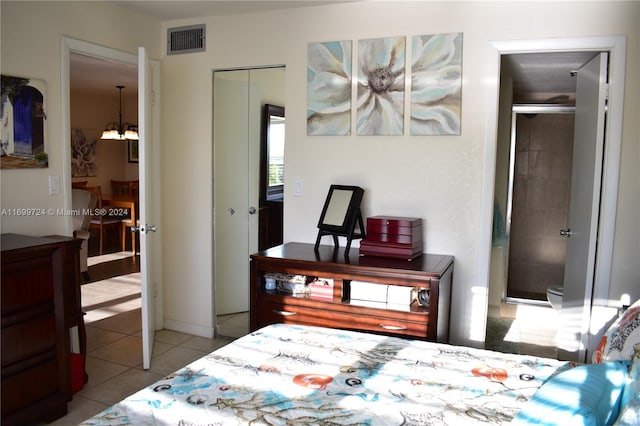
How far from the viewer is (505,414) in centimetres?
151

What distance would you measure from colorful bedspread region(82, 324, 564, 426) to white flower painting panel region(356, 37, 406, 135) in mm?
1631

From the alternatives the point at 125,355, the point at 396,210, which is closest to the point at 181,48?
the point at 396,210

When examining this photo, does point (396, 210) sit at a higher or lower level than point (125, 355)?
higher

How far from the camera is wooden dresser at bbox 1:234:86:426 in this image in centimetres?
245

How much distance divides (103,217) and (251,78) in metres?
4.28

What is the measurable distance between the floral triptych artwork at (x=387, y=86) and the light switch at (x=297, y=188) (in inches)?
14.2

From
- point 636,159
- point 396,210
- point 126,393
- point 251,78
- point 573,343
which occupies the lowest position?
point 126,393

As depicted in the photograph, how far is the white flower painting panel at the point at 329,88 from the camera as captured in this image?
3422mm

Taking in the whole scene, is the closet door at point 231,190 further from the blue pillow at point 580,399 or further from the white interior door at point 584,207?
the blue pillow at point 580,399

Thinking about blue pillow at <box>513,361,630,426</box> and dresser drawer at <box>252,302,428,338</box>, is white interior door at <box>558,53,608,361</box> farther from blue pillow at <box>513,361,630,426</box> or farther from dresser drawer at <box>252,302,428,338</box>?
blue pillow at <box>513,361,630,426</box>

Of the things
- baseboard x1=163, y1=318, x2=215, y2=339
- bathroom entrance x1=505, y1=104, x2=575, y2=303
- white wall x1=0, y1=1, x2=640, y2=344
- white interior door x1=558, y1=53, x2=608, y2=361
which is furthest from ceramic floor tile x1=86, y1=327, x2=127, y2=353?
bathroom entrance x1=505, y1=104, x2=575, y2=303

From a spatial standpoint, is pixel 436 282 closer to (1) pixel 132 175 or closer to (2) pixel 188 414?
(2) pixel 188 414

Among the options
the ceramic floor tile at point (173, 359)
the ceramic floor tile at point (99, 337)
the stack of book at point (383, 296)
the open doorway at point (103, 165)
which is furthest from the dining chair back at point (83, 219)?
the stack of book at point (383, 296)

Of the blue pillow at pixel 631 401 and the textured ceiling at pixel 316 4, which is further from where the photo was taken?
the textured ceiling at pixel 316 4
